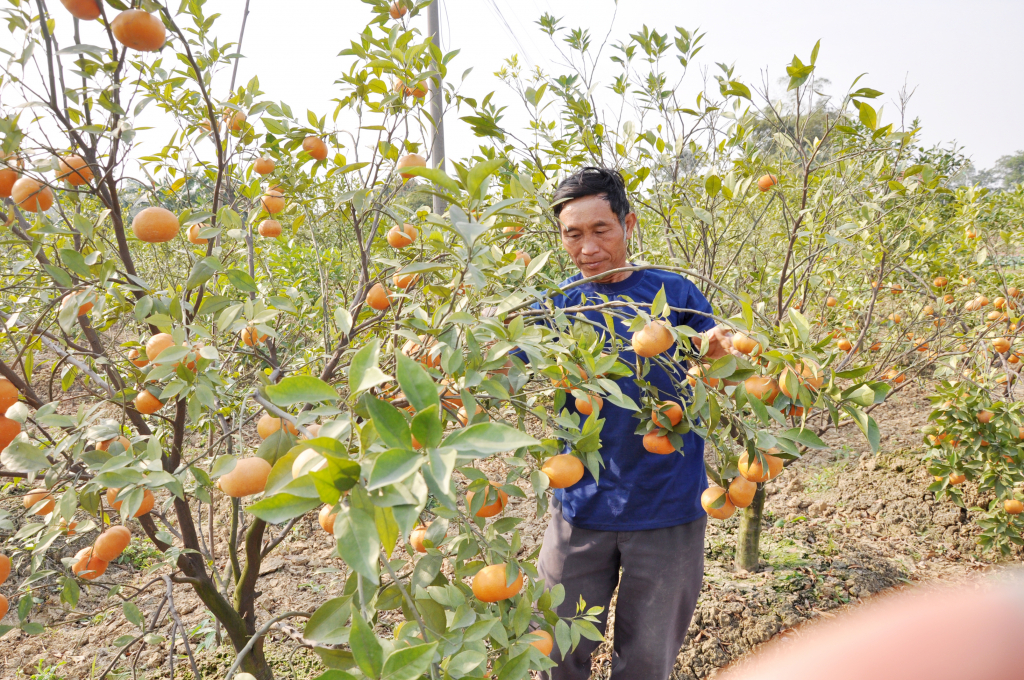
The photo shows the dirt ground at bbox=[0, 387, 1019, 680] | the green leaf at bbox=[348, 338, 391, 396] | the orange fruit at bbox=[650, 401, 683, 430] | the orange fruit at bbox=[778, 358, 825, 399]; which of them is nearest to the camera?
the green leaf at bbox=[348, 338, 391, 396]

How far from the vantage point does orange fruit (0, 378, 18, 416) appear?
0.93 meters

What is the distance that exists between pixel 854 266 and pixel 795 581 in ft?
6.25

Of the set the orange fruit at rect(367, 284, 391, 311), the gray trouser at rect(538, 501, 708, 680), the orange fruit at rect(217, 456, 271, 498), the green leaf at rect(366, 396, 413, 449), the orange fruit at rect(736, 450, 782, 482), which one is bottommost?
the gray trouser at rect(538, 501, 708, 680)

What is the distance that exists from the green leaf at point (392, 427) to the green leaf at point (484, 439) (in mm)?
38

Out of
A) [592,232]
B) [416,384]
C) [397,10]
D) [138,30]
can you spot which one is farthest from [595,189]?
[416,384]

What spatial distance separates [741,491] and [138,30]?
4.74ft

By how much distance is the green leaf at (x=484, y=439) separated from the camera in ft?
1.63

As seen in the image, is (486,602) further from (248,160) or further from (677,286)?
(248,160)

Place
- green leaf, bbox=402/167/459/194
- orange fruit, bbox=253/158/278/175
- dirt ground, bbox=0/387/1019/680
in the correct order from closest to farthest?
green leaf, bbox=402/167/459/194 < orange fruit, bbox=253/158/278/175 < dirt ground, bbox=0/387/1019/680

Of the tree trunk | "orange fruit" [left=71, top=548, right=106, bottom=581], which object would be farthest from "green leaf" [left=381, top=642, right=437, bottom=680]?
the tree trunk

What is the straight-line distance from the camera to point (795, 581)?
2678mm

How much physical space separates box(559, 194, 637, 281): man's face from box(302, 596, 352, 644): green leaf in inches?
45.8

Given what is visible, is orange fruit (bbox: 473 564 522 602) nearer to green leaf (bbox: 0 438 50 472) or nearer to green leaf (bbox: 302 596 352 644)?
green leaf (bbox: 302 596 352 644)

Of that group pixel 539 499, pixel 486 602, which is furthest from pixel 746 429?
pixel 486 602
